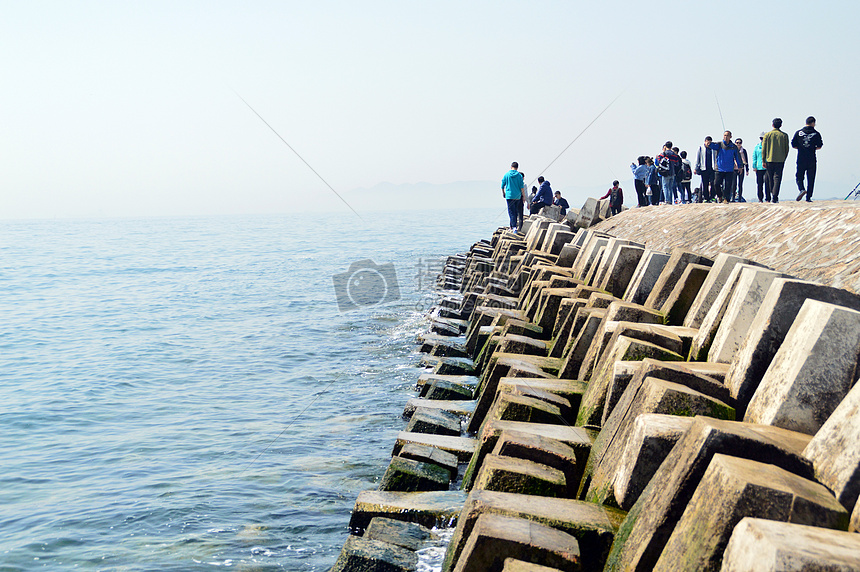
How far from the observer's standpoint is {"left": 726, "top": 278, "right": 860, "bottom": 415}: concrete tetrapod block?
3.18 metres

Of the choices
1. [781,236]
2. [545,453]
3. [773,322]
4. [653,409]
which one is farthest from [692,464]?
[781,236]

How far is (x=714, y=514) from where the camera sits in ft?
7.10

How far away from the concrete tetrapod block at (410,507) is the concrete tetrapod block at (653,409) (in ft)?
3.80

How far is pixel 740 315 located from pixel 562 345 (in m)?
2.54

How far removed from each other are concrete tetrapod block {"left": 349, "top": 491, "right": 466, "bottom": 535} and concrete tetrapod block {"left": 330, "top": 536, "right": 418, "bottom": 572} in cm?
40

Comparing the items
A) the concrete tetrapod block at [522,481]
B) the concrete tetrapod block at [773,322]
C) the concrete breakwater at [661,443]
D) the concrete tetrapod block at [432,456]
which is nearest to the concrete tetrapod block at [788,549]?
the concrete breakwater at [661,443]

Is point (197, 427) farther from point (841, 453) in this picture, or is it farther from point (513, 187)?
point (513, 187)

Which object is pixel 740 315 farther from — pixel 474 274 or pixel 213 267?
pixel 213 267

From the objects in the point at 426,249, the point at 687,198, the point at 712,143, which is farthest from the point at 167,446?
the point at 426,249

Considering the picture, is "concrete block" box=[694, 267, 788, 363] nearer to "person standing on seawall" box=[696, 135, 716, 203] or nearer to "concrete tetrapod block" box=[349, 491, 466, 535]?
"concrete tetrapod block" box=[349, 491, 466, 535]

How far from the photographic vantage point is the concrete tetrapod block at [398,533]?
388cm

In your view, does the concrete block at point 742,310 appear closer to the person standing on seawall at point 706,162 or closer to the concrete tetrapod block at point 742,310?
the concrete tetrapod block at point 742,310

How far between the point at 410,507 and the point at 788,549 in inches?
111

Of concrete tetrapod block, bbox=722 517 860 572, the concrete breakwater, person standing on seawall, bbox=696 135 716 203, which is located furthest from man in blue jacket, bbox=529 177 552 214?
concrete tetrapod block, bbox=722 517 860 572
